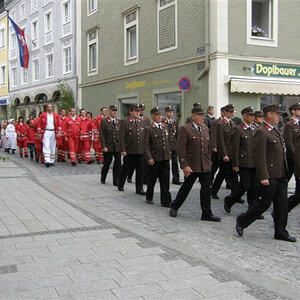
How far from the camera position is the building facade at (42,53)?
94.7 feet

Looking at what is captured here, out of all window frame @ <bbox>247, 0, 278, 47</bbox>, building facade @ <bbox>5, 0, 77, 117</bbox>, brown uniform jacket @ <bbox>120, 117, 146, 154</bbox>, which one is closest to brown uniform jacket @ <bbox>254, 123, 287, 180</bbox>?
brown uniform jacket @ <bbox>120, 117, 146, 154</bbox>

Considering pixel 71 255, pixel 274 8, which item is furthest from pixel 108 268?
pixel 274 8

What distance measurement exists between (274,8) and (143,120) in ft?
32.1

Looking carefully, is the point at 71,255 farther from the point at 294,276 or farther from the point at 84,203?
the point at 84,203

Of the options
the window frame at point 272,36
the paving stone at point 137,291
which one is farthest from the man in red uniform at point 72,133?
the paving stone at point 137,291

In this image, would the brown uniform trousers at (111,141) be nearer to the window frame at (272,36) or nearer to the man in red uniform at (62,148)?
the man in red uniform at (62,148)

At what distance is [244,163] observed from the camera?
7250 millimetres

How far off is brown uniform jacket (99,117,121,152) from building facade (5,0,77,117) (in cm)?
1776

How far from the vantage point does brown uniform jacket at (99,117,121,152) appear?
417 inches

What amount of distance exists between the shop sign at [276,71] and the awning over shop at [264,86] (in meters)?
0.26

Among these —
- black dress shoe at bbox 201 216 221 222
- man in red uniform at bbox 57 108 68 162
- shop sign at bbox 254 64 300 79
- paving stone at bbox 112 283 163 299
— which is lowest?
paving stone at bbox 112 283 163 299

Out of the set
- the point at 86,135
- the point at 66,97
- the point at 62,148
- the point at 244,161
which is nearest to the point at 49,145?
the point at 86,135

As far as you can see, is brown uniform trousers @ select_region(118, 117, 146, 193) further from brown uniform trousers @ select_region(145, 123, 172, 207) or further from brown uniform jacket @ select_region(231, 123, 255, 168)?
brown uniform jacket @ select_region(231, 123, 255, 168)

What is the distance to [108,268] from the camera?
180 inches
